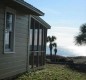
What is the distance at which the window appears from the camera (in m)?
15.0

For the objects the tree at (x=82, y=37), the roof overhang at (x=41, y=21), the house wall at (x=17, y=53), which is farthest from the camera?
the tree at (x=82, y=37)

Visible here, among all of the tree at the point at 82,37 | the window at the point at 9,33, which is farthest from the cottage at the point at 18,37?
the tree at the point at 82,37

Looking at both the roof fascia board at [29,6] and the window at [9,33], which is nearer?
the roof fascia board at [29,6]

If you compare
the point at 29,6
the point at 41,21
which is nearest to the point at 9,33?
the point at 29,6

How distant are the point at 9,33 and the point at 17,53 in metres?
1.31

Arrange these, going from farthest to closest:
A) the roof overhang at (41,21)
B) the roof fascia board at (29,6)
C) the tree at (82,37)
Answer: the tree at (82,37)
the roof overhang at (41,21)
the roof fascia board at (29,6)

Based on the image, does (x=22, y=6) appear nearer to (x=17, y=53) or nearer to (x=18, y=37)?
(x=18, y=37)

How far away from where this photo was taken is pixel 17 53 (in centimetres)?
1636

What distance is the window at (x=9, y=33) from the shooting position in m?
15.0

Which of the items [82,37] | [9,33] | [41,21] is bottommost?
[9,33]

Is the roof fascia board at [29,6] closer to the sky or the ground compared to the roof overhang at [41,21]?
closer to the sky

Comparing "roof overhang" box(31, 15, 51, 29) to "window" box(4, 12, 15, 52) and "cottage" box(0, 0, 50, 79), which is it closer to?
"cottage" box(0, 0, 50, 79)

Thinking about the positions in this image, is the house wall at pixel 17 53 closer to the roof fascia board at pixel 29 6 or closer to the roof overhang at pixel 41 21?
the roof fascia board at pixel 29 6

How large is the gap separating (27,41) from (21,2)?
364 cm
